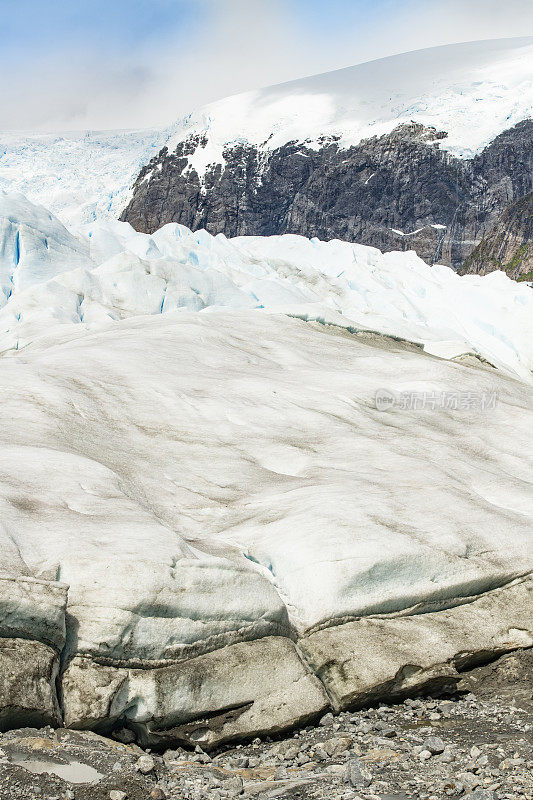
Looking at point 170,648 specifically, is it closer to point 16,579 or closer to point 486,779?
point 16,579

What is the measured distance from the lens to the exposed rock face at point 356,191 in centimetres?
16000

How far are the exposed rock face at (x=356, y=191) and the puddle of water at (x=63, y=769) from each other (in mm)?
161736

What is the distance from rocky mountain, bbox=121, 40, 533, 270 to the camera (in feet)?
523

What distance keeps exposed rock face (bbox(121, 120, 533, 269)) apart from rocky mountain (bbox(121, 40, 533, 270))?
0.24 m

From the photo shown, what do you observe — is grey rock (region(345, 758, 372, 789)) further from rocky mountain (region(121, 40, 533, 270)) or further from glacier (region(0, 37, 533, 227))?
rocky mountain (region(121, 40, 533, 270))

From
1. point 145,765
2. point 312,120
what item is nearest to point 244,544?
point 145,765

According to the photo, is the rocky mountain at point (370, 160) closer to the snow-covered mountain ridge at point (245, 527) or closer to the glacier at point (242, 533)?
the snow-covered mountain ridge at point (245, 527)

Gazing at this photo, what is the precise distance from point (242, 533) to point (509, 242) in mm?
128345

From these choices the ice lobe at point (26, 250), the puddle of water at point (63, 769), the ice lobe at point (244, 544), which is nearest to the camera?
the puddle of water at point (63, 769)

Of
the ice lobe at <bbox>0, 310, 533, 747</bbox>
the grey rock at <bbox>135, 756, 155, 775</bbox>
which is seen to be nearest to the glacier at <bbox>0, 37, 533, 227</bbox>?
the ice lobe at <bbox>0, 310, 533, 747</bbox>

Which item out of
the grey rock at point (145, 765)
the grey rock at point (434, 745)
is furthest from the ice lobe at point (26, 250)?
the grey rock at point (434, 745)

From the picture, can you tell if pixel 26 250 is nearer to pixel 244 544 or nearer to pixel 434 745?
pixel 244 544

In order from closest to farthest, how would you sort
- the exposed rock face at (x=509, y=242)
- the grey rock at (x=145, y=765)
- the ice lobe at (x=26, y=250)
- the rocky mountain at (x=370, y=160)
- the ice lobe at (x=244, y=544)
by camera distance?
the grey rock at (x=145, y=765) → the ice lobe at (x=244, y=544) → the ice lobe at (x=26, y=250) → the exposed rock face at (x=509, y=242) → the rocky mountain at (x=370, y=160)

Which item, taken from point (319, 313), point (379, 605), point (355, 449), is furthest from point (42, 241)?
point (379, 605)
